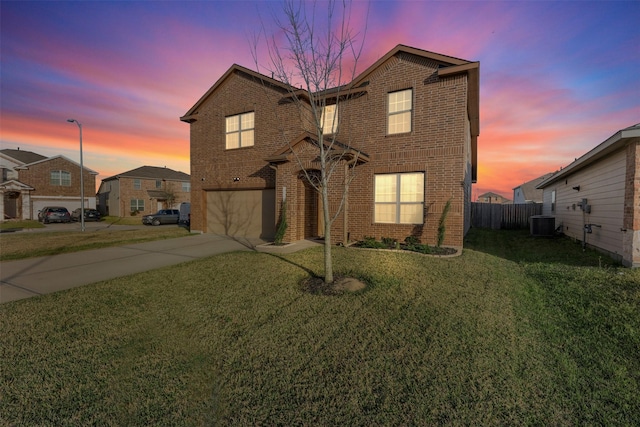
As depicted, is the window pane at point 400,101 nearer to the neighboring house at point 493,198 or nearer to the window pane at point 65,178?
the window pane at point 65,178

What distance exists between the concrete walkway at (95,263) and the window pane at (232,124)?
612 cm

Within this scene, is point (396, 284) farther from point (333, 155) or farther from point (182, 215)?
point (182, 215)

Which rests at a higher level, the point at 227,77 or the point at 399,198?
the point at 227,77

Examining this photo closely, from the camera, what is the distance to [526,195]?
179 feet

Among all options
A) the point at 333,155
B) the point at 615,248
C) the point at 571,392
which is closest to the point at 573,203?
the point at 615,248

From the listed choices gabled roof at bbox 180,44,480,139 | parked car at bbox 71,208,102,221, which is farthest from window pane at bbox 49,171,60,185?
gabled roof at bbox 180,44,480,139

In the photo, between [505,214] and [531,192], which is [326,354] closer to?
[505,214]

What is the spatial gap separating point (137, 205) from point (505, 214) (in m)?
42.9

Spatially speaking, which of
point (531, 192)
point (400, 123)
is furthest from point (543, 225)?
point (531, 192)

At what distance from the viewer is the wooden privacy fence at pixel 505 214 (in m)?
20.1

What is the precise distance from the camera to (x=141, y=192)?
129 feet

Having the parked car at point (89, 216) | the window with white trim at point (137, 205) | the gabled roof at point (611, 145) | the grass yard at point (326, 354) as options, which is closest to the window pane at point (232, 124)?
the grass yard at point (326, 354)

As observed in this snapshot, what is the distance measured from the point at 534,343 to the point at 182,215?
25.4 metres

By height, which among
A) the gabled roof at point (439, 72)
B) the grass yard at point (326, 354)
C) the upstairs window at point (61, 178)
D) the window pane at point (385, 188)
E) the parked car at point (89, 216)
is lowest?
the grass yard at point (326, 354)
